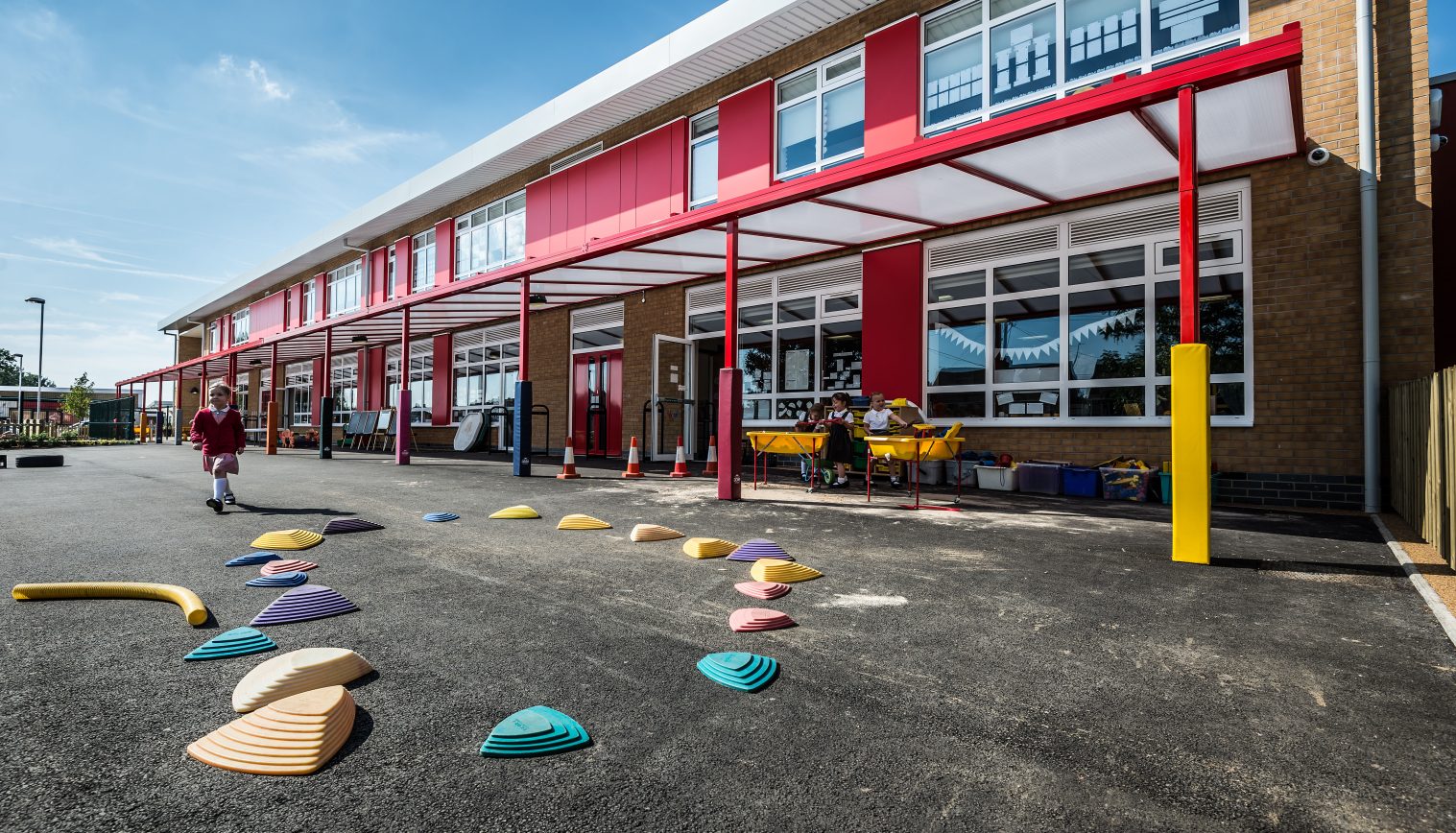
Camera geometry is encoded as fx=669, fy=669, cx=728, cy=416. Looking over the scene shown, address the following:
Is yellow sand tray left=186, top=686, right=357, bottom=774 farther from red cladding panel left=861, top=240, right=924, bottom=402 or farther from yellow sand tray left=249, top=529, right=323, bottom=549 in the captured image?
red cladding panel left=861, top=240, right=924, bottom=402

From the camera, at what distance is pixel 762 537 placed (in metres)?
5.87

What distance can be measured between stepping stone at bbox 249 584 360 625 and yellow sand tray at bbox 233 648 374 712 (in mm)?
728

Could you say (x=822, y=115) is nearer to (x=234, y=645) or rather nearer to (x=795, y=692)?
(x=795, y=692)

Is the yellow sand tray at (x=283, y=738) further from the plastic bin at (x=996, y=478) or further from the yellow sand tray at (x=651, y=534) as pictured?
the plastic bin at (x=996, y=478)

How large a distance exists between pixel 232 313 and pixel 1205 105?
4293cm

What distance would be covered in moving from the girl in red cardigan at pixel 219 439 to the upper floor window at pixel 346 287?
742 inches

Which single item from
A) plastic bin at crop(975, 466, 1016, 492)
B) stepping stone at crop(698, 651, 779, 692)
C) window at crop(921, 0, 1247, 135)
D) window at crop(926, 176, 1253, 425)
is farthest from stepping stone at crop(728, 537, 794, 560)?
window at crop(921, 0, 1247, 135)

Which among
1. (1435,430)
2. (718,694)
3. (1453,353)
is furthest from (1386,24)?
(718,694)

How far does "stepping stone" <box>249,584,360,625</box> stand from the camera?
3.39 m

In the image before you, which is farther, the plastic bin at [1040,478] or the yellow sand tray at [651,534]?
the plastic bin at [1040,478]

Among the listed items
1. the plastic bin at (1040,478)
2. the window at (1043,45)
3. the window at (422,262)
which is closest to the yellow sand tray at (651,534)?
the plastic bin at (1040,478)

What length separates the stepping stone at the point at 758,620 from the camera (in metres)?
3.33

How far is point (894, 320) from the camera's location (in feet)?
36.7

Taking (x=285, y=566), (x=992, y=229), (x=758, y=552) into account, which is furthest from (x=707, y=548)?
(x=992, y=229)
